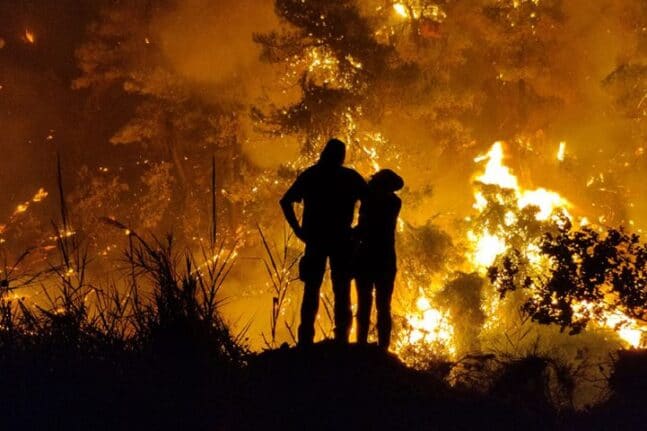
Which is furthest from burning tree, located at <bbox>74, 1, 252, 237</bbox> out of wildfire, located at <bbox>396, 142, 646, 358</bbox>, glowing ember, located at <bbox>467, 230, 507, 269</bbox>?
glowing ember, located at <bbox>467, 230, 507, 269</bbox>

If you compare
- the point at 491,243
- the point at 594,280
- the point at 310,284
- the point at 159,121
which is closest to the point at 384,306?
the point at 310,284

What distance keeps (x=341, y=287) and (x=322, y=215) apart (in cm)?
79

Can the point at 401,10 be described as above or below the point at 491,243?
above

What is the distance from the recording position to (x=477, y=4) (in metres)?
21.6

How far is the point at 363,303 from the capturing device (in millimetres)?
7234

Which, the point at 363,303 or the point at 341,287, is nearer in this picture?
the point at 341,287

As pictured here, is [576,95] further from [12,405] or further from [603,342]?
[12,405]

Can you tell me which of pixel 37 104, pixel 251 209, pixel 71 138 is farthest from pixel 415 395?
pixel 37 104

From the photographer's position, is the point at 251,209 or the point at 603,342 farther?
the point at 251,209

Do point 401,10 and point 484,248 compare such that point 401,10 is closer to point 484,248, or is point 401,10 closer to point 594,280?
point 484,248

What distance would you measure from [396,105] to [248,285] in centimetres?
1166

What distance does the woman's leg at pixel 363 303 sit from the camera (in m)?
7.09

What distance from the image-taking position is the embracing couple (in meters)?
6.60

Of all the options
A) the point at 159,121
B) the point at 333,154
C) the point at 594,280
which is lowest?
the point at 594,280
